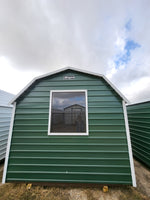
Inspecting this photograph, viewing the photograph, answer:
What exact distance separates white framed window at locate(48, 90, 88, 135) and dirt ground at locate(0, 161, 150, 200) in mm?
1332

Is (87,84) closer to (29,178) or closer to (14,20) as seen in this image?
(29,178)

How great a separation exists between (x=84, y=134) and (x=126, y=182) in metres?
1.54

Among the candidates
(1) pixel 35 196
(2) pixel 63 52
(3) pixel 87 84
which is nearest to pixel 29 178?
(1) pixel 35 196

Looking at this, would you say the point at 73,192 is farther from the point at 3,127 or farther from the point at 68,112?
the point at 3,127

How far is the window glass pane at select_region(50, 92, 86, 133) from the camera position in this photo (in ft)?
6.82

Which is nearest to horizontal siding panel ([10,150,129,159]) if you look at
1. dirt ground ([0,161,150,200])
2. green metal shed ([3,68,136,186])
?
green metal shed ([3,68,136,186])

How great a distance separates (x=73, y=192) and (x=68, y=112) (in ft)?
6.27

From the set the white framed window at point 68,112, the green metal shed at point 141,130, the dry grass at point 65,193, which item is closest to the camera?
the dry grass at point 65,193

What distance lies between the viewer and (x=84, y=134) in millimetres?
2012

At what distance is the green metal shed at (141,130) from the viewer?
268 cm

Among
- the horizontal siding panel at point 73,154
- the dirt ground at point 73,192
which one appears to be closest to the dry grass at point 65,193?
the dirt ground at point 73,192

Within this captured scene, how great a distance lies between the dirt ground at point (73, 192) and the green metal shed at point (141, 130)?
99cm

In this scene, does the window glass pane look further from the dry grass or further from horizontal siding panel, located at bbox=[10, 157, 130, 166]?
the dry grass

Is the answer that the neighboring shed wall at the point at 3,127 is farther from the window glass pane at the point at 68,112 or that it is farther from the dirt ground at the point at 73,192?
the window glass pane at the point at 68,112
